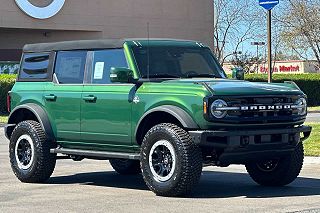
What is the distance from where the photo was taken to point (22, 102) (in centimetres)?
1190

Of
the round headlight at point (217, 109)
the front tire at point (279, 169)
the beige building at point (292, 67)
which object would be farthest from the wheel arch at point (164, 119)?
the beige building at point (292, 67)

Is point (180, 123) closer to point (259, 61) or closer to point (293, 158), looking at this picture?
point (293, 158)

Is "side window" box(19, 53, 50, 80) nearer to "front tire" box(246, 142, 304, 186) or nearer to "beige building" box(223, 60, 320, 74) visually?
"front tire" box(246, 142, 304, 186)

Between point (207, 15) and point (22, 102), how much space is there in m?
42.6

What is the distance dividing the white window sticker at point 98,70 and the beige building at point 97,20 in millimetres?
35012

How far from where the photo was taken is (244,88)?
985 centimetres

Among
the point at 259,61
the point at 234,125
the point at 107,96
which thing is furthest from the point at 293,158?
the point at 259,61

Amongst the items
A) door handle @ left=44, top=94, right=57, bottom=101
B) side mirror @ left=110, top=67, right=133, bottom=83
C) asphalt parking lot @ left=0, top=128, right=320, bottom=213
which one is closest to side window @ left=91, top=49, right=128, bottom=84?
side mirror @ left=110, top=67, right=133, bottom=83

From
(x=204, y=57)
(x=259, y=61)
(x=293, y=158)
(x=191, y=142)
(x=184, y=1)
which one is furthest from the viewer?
(x=259, y=61)

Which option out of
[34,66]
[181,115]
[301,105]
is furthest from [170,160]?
[34,66]

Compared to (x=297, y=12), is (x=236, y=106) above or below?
below

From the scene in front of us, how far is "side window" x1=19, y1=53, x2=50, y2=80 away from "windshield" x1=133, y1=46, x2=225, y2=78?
1779mm

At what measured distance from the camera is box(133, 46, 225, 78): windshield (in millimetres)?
10695

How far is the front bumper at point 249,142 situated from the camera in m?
9.44
